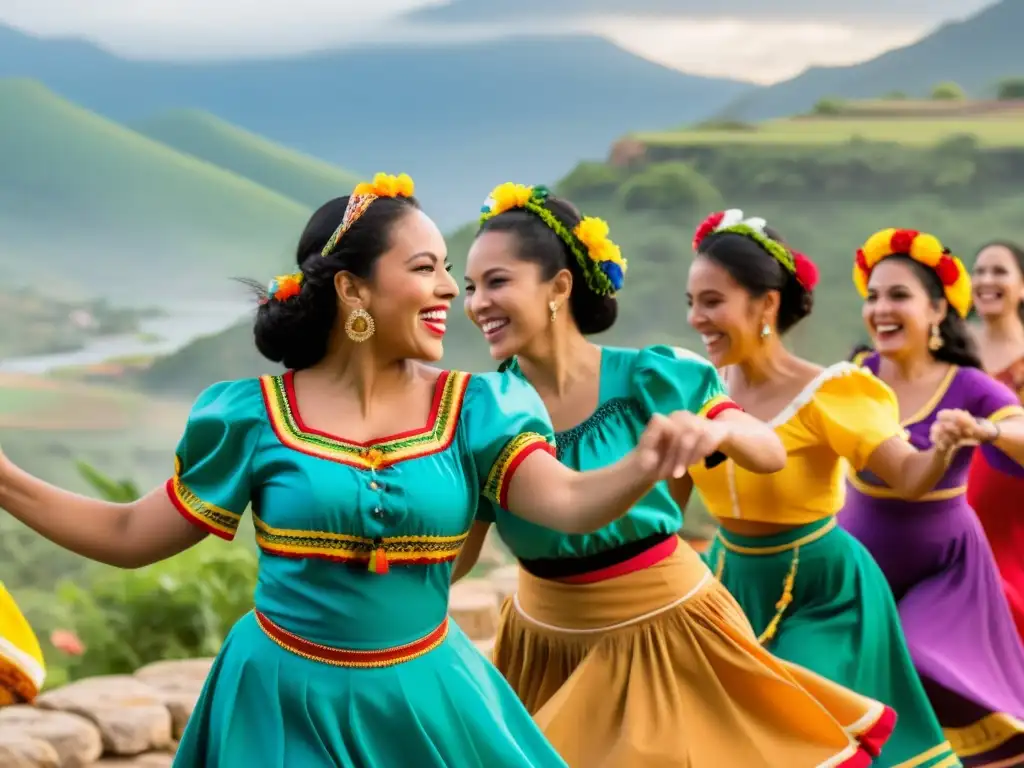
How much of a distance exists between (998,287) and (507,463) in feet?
13.0

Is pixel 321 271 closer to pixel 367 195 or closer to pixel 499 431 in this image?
pixel 367 195

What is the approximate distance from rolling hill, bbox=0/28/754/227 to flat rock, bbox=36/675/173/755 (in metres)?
6.63

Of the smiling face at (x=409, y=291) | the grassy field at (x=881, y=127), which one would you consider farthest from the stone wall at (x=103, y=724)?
the grassy field at (x=881, y=127)

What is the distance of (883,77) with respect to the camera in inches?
537

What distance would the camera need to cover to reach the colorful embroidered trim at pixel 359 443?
2.58 m

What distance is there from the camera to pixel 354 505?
99.6 inches

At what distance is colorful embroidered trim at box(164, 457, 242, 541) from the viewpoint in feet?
8.55

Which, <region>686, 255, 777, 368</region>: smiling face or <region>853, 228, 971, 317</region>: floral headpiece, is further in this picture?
<region>853, 228, 971, 317</region>: floral headpiece

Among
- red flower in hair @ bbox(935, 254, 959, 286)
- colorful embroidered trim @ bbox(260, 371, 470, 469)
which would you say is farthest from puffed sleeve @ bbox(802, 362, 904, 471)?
colorful embroidered trim @ bbox(260, 371, 470, 469)

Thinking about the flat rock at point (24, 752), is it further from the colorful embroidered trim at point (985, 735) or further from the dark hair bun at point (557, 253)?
the colorful embroidered trim at point (985, 735)

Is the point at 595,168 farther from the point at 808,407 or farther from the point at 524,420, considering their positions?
the point at 524,420

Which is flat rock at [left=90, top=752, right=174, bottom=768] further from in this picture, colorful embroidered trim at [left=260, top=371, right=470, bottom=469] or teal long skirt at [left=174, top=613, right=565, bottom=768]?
colorful embroidered trim at [left=260, top=371, right=470, bottom=469]

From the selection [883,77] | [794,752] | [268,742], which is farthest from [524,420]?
[883,77]

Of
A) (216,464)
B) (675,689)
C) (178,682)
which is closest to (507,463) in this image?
(216,464)
